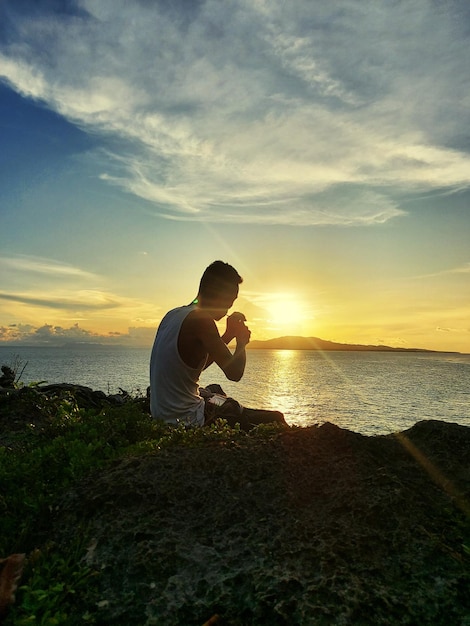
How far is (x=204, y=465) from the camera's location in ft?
11.9

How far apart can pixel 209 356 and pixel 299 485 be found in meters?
4.12

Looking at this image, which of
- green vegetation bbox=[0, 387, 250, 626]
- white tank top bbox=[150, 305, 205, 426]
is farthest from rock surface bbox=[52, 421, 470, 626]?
white tank top bbox=[150, 305, 205, 426]

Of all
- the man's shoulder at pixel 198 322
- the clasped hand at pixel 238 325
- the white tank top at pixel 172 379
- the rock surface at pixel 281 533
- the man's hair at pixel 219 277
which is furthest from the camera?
the clasped hand at pixel 238 325

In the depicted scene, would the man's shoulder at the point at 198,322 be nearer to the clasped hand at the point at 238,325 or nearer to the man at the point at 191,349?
the man at the point at 191,349

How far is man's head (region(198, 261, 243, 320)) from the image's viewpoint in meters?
6.85

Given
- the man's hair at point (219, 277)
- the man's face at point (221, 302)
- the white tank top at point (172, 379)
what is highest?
the man's hair at point (219, 277)

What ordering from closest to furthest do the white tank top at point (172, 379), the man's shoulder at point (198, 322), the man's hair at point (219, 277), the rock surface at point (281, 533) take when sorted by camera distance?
the rock surface at point (281, 533), the man's shoulder at point (198, 322), the white tank top at point (172, 379), the man's hair at point (219, 277)

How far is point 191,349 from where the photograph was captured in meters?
6.72

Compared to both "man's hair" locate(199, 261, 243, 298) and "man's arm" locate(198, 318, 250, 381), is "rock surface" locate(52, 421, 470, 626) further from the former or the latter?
"man's hair" locate(199, 261, 243, 298)

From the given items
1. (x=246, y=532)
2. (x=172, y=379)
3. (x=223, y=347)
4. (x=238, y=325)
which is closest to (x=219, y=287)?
(x=223, y=347)

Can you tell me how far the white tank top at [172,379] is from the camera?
670 cm

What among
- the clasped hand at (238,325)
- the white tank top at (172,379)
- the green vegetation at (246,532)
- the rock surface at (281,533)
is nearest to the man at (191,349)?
the white tank top at (172,379)

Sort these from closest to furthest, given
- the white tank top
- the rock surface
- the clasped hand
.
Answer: the rock surface → the white tank top → the clasped hand

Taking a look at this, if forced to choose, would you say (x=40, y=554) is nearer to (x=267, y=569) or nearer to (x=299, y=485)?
(x=267, y=569)
